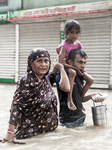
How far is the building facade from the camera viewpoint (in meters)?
9.80

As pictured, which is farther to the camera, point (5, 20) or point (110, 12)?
point (5, 20)

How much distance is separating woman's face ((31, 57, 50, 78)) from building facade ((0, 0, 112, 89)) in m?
6.92

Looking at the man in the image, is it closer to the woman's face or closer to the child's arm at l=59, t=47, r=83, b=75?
the child's arm at l=59, t=47, r=83, b=75

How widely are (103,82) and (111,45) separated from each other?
5.05 feet

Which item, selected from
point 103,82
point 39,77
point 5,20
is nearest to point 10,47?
point 5,20

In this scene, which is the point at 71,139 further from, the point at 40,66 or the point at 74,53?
the point at 74,53

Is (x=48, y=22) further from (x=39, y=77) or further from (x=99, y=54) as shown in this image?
(x=39, y=77)

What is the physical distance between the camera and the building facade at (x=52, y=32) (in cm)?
980

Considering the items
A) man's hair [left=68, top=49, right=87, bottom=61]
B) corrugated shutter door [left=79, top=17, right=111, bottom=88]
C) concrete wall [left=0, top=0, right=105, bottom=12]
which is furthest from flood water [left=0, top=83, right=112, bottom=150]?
concrete wall [left=0, top=0, right=105, bottom=12]

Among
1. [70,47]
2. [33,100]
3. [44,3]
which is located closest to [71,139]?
[33,100]

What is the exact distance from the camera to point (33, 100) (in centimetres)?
310

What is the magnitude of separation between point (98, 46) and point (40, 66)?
24.0ft

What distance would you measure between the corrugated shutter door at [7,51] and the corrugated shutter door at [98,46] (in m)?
3.63

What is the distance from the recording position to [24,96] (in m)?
3.03
